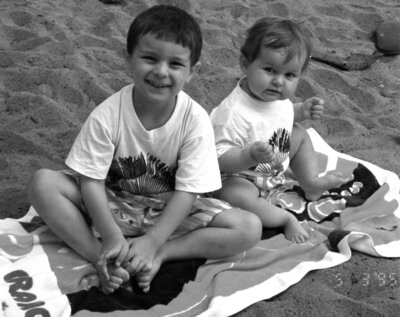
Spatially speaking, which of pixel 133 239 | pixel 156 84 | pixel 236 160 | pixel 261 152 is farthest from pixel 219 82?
pixel 133 239

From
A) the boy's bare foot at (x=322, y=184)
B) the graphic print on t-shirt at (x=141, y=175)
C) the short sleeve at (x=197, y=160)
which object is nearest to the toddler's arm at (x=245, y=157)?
the short sleeve at (x=197, y=160)

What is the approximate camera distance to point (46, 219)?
8.01 feet

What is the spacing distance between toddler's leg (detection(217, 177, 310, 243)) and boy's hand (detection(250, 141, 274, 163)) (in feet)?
0.77

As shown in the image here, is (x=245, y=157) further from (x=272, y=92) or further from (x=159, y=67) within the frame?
(x=159, y=67)

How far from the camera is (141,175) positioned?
2.51 metres

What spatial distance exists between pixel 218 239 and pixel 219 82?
154 cm

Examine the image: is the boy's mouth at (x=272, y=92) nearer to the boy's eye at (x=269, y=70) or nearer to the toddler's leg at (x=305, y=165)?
the boy's eye at (x=269, y=70)

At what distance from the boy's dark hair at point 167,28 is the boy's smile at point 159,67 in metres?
0.02

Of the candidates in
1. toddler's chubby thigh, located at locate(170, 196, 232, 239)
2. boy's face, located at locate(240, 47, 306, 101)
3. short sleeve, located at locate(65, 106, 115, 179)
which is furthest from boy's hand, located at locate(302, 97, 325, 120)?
short sleeve, located at locate(65, 106, 115, 179)

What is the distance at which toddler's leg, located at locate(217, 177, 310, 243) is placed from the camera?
2.72 m

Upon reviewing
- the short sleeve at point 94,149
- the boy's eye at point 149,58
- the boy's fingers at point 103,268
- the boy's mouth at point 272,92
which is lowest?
the boy's fingers at point 103,268

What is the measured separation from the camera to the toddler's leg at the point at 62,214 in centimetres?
241

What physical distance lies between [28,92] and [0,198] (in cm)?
87

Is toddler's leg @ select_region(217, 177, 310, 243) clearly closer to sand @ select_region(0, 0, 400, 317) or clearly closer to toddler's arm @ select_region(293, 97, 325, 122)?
sand @ select_region(0, 0, 400, 317)
